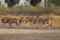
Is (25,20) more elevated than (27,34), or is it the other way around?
(25,20)

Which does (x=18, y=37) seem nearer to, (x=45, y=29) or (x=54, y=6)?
(x=45, y=29)

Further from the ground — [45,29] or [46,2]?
[46,2]

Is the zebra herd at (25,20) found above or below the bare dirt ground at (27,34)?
above

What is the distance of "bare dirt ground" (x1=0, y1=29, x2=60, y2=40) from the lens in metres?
4.39

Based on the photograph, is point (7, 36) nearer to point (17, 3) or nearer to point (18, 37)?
point (18, 37)

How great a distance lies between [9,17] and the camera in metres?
4.49

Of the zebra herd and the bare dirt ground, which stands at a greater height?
the zebra herd

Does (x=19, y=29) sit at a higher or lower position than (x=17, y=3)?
lower

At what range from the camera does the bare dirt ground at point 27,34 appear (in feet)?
14.4

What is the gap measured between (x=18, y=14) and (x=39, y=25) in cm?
33

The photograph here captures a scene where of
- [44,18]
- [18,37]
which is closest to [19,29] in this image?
[18,37]

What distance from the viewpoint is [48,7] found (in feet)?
14.7

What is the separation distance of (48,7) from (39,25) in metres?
0.28

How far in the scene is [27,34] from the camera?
4.41 m
